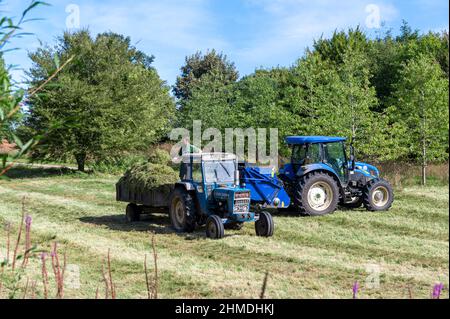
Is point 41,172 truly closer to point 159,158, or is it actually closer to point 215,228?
point 159,158

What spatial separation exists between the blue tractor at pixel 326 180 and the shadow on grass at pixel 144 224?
262 centimetres

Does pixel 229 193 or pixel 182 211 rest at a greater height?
pixel 229 193

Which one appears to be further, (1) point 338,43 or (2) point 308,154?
(1) point 338,43

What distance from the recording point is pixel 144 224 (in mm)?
11500

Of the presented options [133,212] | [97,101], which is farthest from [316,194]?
[97,101]

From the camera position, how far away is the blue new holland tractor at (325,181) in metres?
12.0

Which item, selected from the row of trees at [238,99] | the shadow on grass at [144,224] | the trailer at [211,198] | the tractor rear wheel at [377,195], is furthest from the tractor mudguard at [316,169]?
the row of trees at [238,99]

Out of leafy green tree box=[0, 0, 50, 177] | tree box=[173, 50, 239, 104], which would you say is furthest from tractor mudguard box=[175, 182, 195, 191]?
tree box=[173, 50, 239, 104]

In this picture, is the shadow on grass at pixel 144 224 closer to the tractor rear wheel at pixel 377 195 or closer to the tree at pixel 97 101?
the tractor rear wheel at pixel 377 195

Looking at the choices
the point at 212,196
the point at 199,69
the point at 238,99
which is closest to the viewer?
the point at 212,196

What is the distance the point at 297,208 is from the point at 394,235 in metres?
2.83

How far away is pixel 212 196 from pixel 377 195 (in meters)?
4.61

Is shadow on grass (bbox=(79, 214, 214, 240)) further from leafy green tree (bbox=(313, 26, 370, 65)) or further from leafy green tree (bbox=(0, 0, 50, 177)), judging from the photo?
leafy green tree (bbox=(313, 26, 370, 65))

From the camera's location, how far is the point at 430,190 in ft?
8.97
